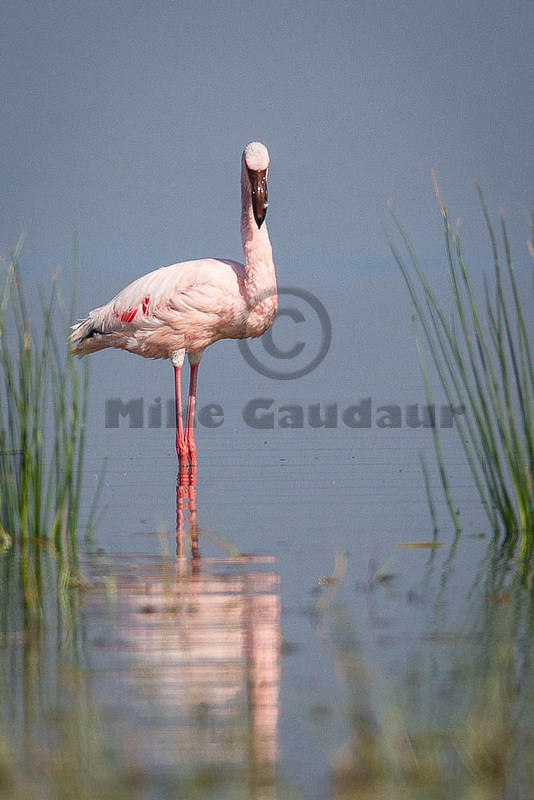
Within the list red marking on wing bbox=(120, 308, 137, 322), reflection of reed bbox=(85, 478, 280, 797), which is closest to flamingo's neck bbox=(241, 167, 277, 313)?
red marking on wing bbox=(120, 308, 137, 322)

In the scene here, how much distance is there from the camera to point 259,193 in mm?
6887

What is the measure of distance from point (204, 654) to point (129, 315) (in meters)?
4.70

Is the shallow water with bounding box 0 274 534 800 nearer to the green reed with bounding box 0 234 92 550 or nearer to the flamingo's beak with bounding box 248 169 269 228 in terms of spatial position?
the green reed with bounding box 0 234 92 550

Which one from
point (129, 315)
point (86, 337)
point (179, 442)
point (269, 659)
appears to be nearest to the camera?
point (269, 659)

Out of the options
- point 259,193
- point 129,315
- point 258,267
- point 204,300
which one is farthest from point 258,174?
point 129,315

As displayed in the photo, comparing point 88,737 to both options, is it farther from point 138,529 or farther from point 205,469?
point 205,469

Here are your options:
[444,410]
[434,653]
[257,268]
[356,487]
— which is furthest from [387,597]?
[444,410]

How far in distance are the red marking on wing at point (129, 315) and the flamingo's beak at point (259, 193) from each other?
872mm

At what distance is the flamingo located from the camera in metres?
6.79

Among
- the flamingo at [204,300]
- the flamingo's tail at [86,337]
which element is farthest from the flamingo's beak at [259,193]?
the flamingo's tail at [86,337]

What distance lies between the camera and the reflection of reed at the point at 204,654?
1.97 m

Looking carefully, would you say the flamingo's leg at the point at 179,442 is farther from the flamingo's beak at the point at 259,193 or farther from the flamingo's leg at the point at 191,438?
the flamingo's beak at the point at 259,193

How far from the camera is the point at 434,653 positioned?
2.51m

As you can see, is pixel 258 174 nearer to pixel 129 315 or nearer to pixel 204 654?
pixel 129 315
